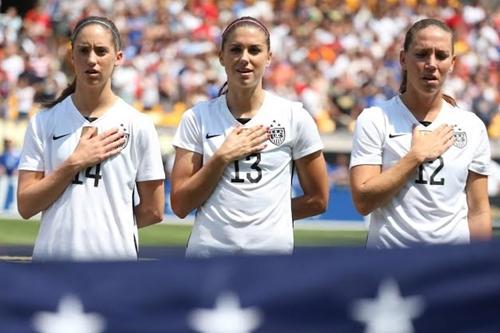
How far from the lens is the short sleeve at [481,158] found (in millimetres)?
4938

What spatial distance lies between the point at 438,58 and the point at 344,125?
13811 mm

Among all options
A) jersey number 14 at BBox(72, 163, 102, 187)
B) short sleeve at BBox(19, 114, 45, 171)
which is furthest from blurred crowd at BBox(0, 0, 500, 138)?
jersey number 14 at BBox(72, 163, 102, 187)

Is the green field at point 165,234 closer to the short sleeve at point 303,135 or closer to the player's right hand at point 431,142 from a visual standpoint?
the short sleeve at point 303,135

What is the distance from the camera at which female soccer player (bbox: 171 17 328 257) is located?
4.89m

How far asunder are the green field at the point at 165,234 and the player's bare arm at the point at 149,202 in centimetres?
705

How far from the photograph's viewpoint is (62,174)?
15.3 feet

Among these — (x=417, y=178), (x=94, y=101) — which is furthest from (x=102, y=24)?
(x=417, y=178)

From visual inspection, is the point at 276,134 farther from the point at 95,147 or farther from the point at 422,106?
the point at 95,147

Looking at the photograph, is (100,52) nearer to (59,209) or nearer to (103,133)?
(103,133)

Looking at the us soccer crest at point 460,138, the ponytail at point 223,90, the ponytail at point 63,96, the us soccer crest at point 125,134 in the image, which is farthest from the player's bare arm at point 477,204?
the ponytail at point 63,96

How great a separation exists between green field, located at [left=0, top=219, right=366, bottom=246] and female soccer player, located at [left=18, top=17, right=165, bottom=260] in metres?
7.25

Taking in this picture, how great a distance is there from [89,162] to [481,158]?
5.52 ft

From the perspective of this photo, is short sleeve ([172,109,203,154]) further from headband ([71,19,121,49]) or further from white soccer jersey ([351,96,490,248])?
white soccer jersey ([351,96,490,248])

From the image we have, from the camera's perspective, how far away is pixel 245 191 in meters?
4.90
